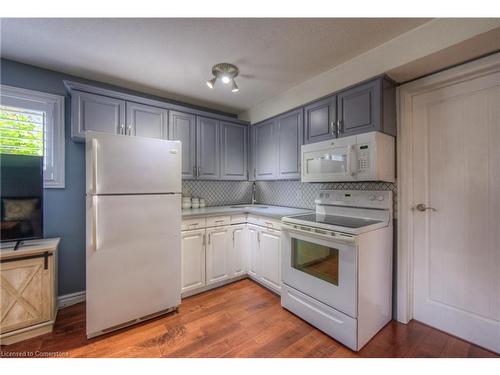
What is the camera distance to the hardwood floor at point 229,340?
5.03ft

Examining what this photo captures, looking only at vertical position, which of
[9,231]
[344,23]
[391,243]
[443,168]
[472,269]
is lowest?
[472,269]

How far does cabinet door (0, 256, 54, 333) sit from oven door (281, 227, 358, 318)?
2.09 m

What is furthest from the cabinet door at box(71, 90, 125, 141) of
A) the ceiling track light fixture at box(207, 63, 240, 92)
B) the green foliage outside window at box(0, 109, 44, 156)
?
the ceiling track light fixture at box(207, 63, 240, 92)

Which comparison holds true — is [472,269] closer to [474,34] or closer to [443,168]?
[443,168]

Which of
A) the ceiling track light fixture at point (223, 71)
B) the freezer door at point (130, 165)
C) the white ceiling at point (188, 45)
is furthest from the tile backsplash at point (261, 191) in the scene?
the ceiling track light fixture at point (223, 71)

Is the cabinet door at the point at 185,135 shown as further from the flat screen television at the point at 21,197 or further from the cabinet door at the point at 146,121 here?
the flat screen television at the point at 21,197

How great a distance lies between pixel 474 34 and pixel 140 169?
2.56 m

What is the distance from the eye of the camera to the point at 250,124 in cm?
328

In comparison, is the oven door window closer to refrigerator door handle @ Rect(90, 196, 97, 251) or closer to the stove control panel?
the stove control panel

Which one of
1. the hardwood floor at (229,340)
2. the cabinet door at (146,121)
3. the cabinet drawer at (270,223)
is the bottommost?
the hardwood floor at (229,340)

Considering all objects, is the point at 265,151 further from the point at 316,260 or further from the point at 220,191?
the point at 316,260

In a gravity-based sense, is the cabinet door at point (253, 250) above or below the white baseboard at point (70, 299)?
above

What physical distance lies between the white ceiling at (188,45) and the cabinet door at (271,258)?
1780 mm
